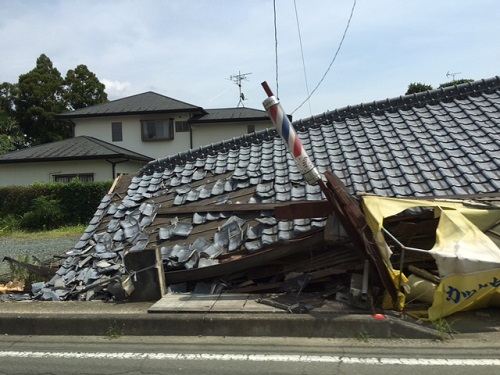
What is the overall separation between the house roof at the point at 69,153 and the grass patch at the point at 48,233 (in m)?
4.53

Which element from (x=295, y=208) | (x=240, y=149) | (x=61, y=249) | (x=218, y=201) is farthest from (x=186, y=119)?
(x=295, y=208)

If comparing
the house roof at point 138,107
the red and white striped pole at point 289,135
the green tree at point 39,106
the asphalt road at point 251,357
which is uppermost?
the green tree at point 39,106

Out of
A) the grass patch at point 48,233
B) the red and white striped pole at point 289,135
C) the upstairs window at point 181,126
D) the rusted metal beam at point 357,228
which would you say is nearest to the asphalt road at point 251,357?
the rusted metal beam at point 357,228

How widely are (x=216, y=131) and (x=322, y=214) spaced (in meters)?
19.5

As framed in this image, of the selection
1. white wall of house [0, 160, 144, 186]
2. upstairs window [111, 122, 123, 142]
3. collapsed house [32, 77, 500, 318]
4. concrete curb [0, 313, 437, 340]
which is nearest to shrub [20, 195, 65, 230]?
white wall of house [0, 160, 144, 186]

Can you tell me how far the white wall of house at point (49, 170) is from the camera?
67.5 ft

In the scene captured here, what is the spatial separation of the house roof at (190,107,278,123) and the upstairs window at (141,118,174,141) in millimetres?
1594

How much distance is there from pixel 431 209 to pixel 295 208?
1559mm

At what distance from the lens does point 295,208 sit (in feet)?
16.7

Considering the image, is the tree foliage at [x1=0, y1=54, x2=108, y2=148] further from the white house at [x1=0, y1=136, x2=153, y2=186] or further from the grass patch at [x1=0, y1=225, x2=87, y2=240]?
the grass patch at [x1=0, y1=225, x2=87, y2=240]

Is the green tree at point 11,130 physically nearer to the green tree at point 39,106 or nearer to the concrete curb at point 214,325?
the green tree at point 39,106

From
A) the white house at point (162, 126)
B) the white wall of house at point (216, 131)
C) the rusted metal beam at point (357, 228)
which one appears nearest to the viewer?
the rusted metal beam at point (357, 228)

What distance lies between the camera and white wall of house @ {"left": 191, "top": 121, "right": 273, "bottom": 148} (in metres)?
23.8

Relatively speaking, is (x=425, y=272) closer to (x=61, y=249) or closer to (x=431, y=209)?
(x=431, y=209)
